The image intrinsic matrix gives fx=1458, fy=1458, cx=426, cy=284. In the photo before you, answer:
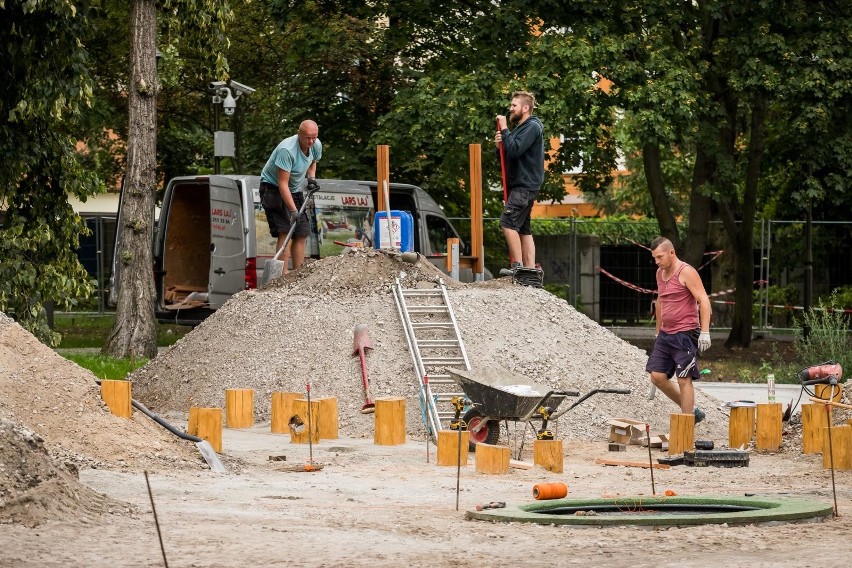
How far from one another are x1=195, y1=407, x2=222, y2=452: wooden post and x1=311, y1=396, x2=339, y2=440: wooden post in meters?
1.53

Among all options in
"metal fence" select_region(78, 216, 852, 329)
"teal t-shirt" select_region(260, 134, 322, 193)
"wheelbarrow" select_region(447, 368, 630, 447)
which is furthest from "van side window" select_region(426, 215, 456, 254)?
"wheelbarrow" select_region(447, 368, 630, 447)

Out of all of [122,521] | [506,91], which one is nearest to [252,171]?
[506,91]

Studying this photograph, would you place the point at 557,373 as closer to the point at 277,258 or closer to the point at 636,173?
the point at 277,258

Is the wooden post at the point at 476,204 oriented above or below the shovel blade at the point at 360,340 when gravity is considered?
above

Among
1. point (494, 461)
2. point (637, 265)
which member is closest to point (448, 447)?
point (494, 461)

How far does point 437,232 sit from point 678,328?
9775mm

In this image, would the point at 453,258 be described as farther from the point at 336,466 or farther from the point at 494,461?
the point at 494,461

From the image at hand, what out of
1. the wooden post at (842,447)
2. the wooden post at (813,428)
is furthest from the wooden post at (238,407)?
the wooden post at (842,447)

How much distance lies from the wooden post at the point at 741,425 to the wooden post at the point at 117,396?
5471 mm

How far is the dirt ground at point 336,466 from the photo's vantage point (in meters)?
7.52

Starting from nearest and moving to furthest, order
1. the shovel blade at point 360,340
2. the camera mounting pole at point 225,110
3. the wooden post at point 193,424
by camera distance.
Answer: the wooden post at point 193,424
the shovel blade at point 360,340
the camera mounting pole at point 225,110

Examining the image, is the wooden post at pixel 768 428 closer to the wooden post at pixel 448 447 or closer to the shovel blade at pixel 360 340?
the wooden post at pixel 448 447

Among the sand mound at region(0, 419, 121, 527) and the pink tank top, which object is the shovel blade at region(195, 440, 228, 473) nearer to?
the sand mound at region(0, 419, 121, 527)

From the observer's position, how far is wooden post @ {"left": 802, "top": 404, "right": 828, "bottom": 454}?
12.7 meters
